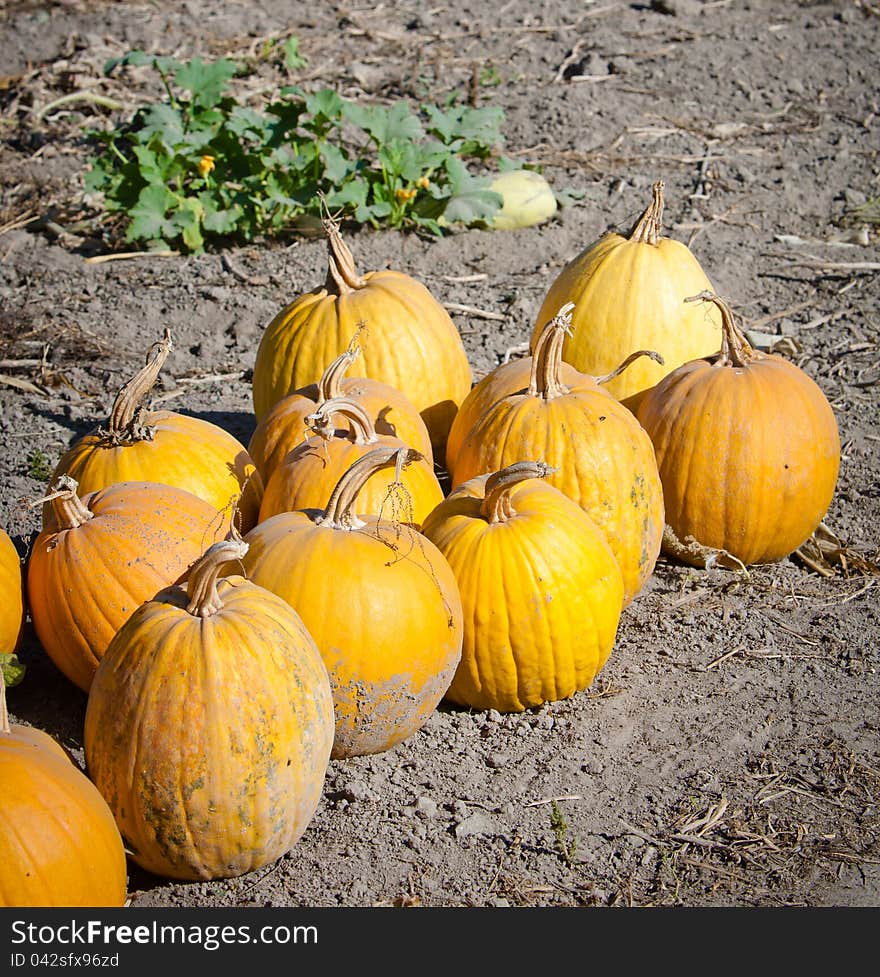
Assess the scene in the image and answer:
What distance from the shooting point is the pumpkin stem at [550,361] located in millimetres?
4137

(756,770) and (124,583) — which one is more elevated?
(124,583)

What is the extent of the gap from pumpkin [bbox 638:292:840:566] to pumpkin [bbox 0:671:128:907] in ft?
7.90

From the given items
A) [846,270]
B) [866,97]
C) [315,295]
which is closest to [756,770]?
[315,295]

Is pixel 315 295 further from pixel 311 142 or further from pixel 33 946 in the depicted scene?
pixel 33 946

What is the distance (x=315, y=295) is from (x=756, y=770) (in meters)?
2.48

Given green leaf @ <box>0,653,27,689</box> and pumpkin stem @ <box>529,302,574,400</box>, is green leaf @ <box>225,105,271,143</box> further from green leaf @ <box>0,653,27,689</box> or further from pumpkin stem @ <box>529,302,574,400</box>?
green leaf @ <box>0,653,27,689</box>

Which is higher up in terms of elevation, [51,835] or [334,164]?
[334,164]

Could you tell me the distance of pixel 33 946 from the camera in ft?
9.12

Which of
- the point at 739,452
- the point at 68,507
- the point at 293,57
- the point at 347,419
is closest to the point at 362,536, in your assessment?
the point at 347,419

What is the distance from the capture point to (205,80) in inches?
287

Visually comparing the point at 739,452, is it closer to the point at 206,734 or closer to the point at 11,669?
the point at 206,734

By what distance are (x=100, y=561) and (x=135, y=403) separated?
2.20 ft

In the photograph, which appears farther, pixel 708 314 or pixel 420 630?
pixel 708 314

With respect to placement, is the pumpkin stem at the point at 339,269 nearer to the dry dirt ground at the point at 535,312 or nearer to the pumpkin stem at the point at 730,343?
the dry dirt ground at the point at 535,312
